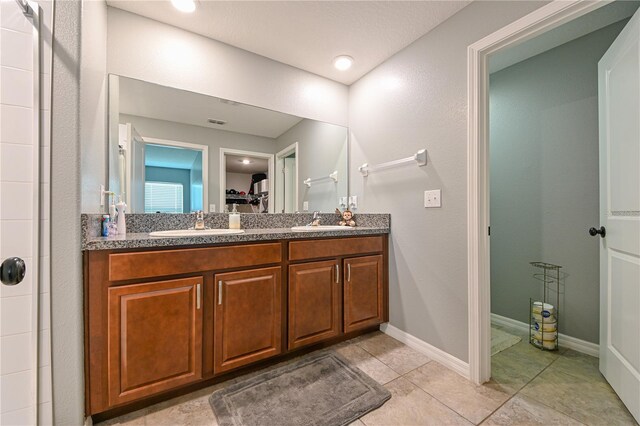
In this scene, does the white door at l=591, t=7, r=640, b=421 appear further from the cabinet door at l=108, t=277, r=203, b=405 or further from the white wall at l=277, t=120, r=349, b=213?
the cabinet door at l=108, t=277, r=203, b=405

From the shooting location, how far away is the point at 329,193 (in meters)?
2.54

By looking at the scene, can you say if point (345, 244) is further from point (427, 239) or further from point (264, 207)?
point (264, 207)

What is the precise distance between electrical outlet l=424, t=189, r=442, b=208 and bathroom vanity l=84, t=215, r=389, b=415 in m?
0.55

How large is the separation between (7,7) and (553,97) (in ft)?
10.4

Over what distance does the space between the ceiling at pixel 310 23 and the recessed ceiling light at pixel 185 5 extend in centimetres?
4

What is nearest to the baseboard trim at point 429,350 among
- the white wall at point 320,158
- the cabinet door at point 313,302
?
the cabinet door at point 313,302

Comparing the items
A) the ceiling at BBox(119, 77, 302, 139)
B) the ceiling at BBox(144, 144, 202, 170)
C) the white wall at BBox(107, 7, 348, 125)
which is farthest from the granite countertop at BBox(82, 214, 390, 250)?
the white wall at BBox(107, 7, 348, 125)

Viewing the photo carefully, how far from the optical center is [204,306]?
1382mm

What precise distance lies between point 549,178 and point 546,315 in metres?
1.07

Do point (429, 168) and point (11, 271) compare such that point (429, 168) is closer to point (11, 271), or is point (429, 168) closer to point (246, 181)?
point (246, 181)

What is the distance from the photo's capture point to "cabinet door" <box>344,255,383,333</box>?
76.0 inches

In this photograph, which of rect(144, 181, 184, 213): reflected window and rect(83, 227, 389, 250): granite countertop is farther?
rect(144, 181, 184, 213): reflected window

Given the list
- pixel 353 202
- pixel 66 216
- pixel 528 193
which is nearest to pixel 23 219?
pixel 66 216

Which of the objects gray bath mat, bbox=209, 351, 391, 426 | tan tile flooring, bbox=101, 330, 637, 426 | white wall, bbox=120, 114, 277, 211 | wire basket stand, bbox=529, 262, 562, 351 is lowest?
tan tile flooring, bbox=101, 330, 637, 426
